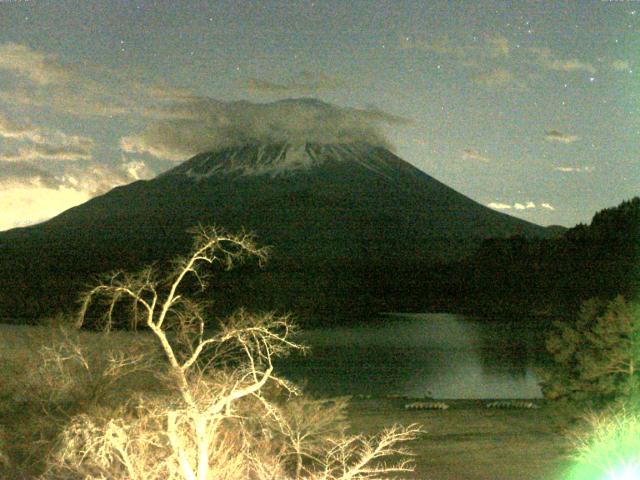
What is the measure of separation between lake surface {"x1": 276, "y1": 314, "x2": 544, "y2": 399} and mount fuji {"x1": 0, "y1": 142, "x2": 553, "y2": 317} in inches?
1078

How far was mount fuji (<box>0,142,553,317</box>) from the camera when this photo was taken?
8506 cm

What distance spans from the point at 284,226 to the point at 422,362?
291 ft

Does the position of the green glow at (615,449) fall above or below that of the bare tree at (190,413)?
below

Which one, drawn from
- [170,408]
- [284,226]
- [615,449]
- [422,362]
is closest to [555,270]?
[422,362]

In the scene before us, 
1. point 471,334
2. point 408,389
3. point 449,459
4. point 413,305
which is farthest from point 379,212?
point 449,459

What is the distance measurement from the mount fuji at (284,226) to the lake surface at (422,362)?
27.4m

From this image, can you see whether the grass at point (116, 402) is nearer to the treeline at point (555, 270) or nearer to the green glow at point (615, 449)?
the green glow at point (615, 449)

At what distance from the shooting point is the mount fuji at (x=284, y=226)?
279ft

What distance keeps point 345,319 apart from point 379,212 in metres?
61.1

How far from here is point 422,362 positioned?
1448 inches

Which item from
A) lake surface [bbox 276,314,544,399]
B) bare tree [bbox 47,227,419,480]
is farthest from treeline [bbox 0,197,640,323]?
bare tree [bbox 47,227,419,480]

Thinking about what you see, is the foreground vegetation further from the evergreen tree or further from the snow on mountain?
the snow on mountain

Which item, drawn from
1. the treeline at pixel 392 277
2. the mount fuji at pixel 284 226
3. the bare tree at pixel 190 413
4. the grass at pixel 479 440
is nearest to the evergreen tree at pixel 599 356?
the grass at pixel 479 440

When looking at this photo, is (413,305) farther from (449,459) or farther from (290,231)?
(449,459)
